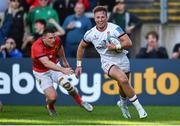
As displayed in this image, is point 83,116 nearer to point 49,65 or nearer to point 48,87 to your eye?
point 48,87

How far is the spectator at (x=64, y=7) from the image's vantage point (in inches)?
850

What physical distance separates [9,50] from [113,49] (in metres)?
6.28

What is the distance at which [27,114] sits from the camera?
1667 centimetres

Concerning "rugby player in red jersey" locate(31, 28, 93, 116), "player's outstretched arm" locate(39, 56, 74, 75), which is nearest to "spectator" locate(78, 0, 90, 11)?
"rugby player in red jersey" locate(31, 28, 93, 116)

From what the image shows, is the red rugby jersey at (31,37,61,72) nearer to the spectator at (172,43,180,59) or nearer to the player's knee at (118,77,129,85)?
the player's knee at (118,77,129,85)

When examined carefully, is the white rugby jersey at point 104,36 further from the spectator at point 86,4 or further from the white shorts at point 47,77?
the spectator at point 86,4

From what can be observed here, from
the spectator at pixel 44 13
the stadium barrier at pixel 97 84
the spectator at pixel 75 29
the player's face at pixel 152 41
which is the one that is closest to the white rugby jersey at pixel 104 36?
the stadium barrier at pixel 97 84

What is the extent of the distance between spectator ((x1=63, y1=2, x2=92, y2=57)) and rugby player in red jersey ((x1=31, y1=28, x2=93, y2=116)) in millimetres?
4164

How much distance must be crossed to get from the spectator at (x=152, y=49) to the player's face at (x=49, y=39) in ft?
15.5

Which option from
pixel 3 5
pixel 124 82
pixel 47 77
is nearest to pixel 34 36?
pixel 3 5

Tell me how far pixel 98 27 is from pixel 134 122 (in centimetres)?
206

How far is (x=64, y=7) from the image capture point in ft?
71.2

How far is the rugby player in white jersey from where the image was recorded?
14719 millimetres

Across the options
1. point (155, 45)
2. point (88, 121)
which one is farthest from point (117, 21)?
point (88, 121)
